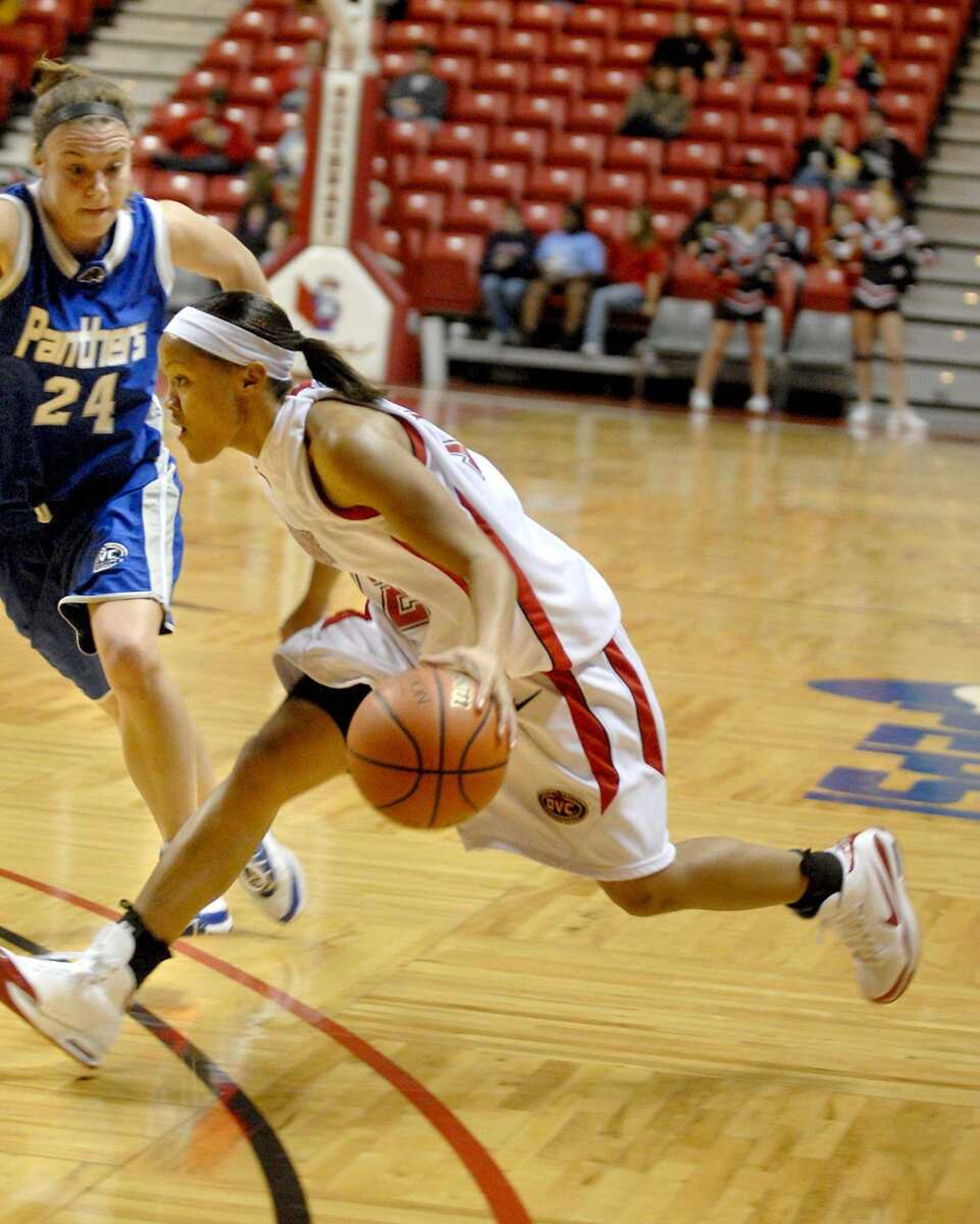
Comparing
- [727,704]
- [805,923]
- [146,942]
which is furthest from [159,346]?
[727,704]

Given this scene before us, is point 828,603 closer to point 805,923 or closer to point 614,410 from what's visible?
point 805,923

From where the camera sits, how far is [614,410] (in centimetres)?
1571

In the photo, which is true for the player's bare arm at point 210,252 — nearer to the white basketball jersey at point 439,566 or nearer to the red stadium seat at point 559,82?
the white basketball jersey at point 439,566

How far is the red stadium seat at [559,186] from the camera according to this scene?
1708 centimetres

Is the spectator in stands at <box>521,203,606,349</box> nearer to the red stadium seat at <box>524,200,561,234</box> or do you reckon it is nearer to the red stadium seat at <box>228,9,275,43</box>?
the red stadium seat at <box>524,200,561,234</box>

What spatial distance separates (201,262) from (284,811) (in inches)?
57.1

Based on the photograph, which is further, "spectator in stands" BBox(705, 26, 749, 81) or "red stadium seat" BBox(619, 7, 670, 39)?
"red stadium seat" BBox(619, 7, 670, 39)

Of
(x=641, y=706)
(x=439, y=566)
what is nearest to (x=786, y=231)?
(x=641, y=706)

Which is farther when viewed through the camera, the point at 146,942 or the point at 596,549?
the point at 596,549

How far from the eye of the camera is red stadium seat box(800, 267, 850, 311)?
16.3 meters

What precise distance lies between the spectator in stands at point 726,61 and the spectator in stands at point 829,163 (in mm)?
1085

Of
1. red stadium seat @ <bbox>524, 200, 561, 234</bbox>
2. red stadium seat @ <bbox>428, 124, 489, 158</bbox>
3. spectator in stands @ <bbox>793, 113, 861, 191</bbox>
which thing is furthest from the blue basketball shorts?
red stadium seat @ <bbox>428, 124, 489, 158</bbox>

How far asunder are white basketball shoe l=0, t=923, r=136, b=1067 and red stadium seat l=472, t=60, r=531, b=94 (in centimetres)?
1596

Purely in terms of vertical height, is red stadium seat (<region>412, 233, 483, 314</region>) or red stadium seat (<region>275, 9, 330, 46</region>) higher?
red stadium seat (<region>275, 9, 330, 46</region>)
